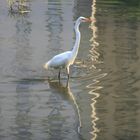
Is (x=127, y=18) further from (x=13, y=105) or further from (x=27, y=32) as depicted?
(x=13, y=105)

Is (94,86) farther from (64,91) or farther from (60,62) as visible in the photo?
(60,62)

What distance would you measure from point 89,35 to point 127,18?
23.6 feet

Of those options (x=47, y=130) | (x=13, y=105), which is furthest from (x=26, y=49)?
(x=47, y=130)

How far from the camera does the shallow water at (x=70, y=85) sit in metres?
10.6

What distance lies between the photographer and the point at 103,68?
16.3 m

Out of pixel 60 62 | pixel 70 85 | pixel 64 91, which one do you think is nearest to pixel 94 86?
pixel 70 85

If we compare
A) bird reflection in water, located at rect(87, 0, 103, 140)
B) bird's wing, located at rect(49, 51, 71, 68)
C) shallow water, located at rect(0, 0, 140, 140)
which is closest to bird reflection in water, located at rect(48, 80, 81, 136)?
shallow water, located at rect(0, 0, 140, 140)

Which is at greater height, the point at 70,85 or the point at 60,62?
the point at 60,62

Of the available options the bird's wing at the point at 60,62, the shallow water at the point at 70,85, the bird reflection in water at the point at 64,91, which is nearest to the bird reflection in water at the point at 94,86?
the shallow water at the point at 70,85

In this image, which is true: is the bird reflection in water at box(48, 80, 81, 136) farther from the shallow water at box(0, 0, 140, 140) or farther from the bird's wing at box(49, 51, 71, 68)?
the bird's wing at box(49, 51, 71, 68)

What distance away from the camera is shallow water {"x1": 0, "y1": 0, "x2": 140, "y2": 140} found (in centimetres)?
1062

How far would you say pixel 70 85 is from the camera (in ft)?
46.7

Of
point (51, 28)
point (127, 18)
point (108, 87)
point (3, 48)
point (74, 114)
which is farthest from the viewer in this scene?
point (127, 18)

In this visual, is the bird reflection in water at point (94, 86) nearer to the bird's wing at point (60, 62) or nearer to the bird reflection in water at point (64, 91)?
the bird reflection in water at point (64, 91)
